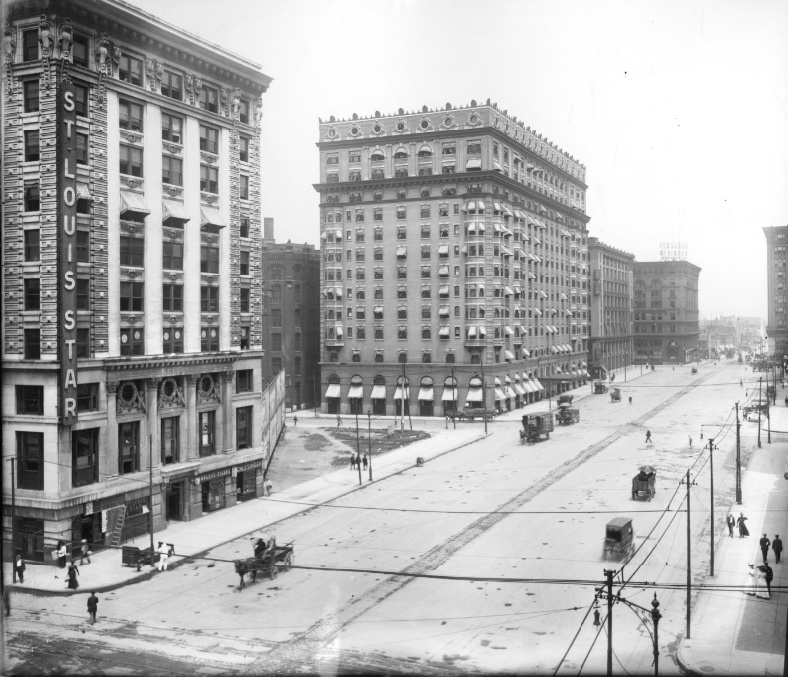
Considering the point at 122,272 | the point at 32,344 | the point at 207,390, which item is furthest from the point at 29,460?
the point at 207,390

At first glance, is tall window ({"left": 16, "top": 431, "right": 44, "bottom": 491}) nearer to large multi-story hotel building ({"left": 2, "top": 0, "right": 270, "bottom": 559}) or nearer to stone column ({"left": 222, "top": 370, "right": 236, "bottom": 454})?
large multi-story hotel building ({"left": 2, "top": 0, "right": 270, "bottom": 559})

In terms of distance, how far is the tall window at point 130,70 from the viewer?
135 feet

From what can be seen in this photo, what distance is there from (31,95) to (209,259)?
46.0 feet

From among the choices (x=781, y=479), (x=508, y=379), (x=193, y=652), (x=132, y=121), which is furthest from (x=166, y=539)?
(x=508, y=379)

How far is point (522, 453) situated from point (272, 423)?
22.0 meters

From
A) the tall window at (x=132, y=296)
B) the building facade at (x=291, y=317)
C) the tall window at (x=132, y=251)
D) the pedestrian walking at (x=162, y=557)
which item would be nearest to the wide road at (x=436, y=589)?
the pedestrian walking at (x=162, y=557)

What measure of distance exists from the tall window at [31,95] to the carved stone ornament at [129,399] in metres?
14.7

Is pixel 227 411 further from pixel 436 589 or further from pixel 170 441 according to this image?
pixel 436 589

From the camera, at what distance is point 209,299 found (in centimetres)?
4800

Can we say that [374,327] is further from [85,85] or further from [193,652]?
[193,652]

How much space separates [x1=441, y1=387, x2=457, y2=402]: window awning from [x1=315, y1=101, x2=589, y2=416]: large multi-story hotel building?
0.18m

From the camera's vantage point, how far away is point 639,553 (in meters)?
37.1

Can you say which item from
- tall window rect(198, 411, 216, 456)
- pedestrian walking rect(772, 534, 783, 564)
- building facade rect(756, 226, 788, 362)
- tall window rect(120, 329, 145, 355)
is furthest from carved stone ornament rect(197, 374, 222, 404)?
building facade rect(756, 226, 788, 362)

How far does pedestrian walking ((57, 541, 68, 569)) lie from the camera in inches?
1432
